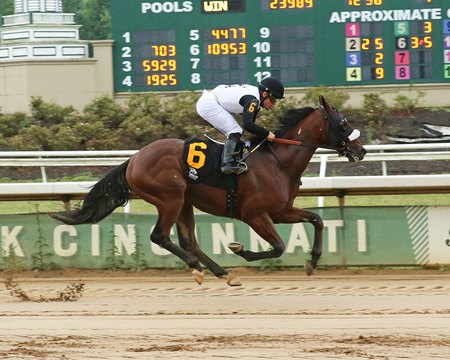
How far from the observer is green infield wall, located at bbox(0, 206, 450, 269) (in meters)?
9.73

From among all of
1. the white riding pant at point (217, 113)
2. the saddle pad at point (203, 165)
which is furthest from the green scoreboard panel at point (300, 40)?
the saddle pad at point (203, 165)

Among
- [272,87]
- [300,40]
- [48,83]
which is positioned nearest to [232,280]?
[272,87]

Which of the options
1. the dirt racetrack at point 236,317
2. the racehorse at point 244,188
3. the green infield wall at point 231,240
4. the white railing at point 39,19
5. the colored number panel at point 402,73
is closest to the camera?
the dirt racetrack at point 236,317

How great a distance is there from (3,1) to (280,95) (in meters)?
38.0

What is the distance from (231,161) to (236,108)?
0.47 metres

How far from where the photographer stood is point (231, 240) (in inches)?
390

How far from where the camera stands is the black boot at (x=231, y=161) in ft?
27.9

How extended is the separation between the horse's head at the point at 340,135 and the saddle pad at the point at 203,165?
90 centimetres

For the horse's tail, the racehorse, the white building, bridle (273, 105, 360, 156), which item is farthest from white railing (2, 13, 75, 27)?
bridle (273, 105, 360, 156)

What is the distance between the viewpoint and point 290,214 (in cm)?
863

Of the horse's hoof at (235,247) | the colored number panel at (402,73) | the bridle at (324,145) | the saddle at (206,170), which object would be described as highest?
the colored number panel at (402,73)

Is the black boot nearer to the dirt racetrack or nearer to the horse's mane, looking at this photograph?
the horse's mane

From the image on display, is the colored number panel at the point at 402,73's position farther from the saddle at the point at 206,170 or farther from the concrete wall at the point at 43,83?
the saddle at the point at 206,170

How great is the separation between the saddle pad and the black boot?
0.31ft
